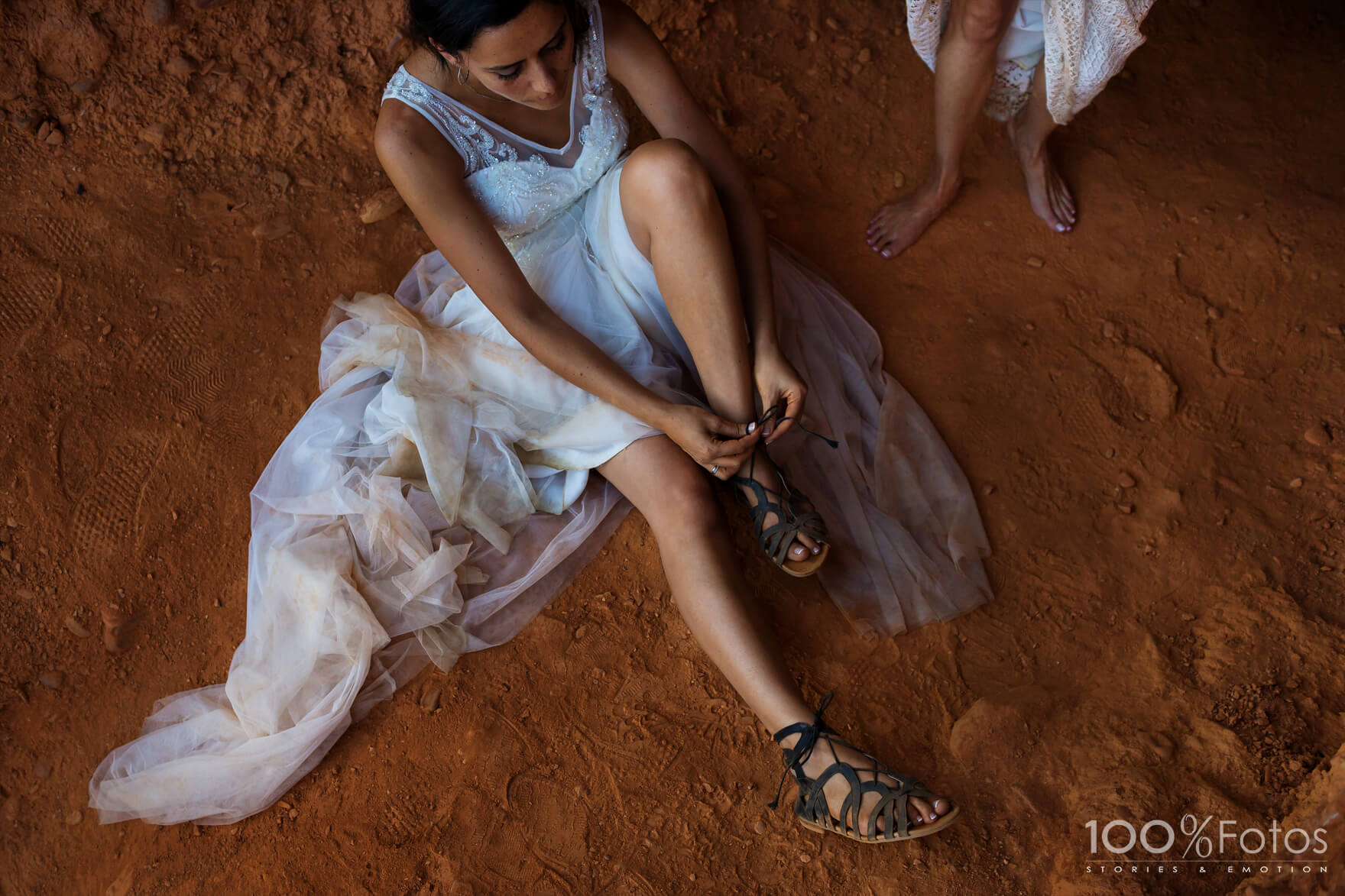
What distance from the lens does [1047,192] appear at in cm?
253

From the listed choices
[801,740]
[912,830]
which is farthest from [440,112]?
[912,830]

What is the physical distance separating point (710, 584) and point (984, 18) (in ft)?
4.88

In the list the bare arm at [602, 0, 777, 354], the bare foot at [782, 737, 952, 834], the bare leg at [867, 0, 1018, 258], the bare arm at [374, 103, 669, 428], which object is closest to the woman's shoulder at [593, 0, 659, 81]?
the bare arm at [602, 0, 777, 354]

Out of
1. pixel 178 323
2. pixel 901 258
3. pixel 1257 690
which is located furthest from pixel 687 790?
pixel 178 323

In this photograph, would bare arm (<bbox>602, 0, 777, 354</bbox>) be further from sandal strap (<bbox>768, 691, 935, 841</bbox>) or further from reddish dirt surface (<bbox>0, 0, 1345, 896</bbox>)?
sandal strap (<bbox>768, 691, 935, 841</bbox>)

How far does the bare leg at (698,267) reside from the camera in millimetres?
1787

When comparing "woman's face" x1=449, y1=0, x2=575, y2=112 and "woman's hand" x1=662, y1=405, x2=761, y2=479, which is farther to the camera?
"woman's hand" x1=662, y1=405, x2=761, y2=479

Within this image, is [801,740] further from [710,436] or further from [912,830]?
[710,436]

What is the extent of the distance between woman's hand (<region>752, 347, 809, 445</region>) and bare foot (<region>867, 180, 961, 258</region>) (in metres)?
0.78

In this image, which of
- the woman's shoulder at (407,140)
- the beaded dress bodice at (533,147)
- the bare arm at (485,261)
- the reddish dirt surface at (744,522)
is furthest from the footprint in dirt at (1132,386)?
the woman's shoulder at (407,140)

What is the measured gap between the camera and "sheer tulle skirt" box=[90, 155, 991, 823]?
188 centimetres

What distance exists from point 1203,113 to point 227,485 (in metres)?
2.92

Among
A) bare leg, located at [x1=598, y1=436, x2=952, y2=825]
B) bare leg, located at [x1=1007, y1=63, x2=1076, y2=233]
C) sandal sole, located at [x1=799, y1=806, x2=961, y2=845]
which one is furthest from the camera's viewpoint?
bare leg, located at [x1=1007, y1=63, x2=1076, y2=233]

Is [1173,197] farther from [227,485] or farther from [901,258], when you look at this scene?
[227,485]
